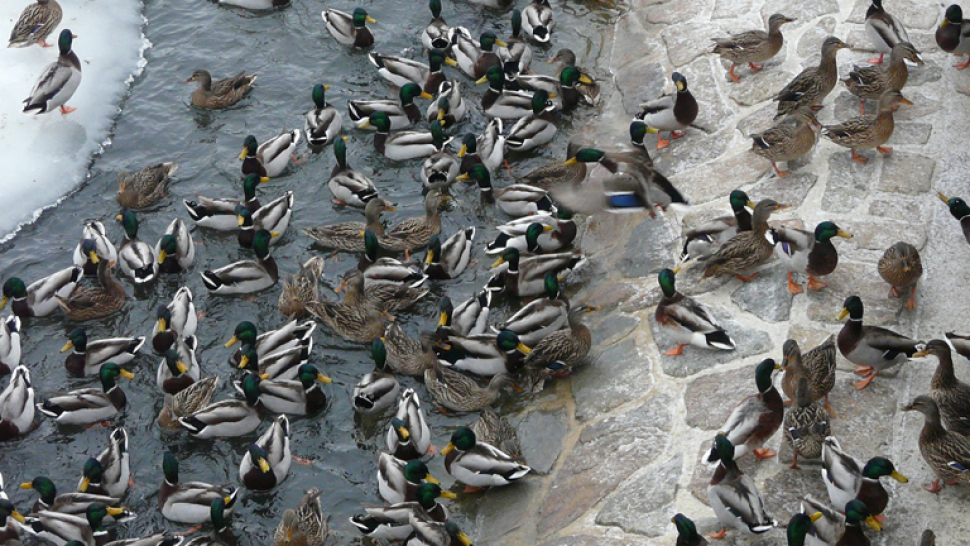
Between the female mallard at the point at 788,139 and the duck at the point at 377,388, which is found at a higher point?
the female mallard at the point at 788,139

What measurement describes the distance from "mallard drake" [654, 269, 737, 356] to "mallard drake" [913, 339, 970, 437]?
68.2 inches

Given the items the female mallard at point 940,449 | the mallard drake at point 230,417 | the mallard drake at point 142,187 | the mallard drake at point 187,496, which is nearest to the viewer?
the female mallard at point 940,449

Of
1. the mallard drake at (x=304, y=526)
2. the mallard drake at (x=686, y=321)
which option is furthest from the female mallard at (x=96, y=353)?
the mallard drake at (x=686, y=321)

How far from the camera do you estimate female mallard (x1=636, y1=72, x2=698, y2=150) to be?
41.0ft

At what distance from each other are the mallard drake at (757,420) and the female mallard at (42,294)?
7.30 metres

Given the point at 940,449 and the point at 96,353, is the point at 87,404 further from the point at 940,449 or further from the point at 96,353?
the point at 940,449

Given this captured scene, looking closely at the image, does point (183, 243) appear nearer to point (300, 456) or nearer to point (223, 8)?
point (300, 456)

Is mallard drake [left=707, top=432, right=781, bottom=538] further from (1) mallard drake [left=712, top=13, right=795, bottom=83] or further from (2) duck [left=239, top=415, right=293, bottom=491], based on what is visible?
(1) mallard drake [left=712, top=13, right=795, bottom=83]

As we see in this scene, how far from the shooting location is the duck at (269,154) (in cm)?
1305

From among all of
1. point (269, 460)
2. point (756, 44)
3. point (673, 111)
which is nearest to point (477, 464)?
point (269, 460)

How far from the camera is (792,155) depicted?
11.2m

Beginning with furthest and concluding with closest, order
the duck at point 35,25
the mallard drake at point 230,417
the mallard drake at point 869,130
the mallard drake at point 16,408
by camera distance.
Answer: the duck at point 35,25 → the mallard drake at point 869,130 → the mallard drake at point 16,408 → the mallard drake at point 230,417

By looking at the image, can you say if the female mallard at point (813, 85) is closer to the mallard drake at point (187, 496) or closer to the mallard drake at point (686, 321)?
the mallard drake at point (686, 321)

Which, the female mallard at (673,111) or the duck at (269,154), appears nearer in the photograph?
the female mallard at (673,111)
